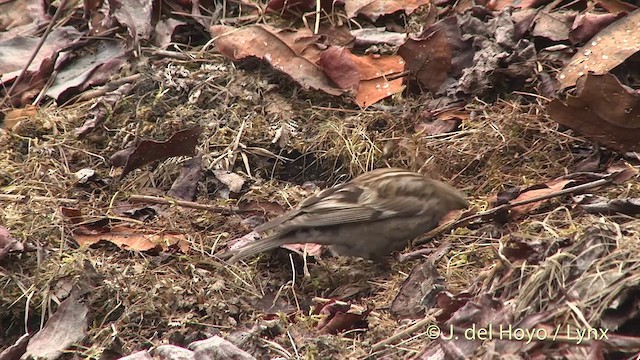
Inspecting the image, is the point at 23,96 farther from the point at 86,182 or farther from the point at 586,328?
the point at 586,328

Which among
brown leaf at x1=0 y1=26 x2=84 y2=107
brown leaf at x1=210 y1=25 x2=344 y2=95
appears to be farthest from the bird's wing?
brown leaf at x1=0 y1=26 x2=84 y2=107

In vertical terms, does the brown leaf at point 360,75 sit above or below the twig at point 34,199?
above

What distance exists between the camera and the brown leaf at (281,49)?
6.89 meters

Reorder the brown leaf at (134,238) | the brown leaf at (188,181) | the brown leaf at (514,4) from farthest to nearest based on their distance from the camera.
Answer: the brown leaf at (514,4) → the brown leaf at (188,181) → the brown leaf at (134,238)

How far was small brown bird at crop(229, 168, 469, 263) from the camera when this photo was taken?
5.63 metres

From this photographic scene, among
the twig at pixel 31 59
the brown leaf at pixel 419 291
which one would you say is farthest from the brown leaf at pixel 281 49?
the brown leaf at pixel 419 291

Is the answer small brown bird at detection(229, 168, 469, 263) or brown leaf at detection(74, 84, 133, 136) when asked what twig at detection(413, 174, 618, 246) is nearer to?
small brown bird at detection(229, 168, 469, 263)

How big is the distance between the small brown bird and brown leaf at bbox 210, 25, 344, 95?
116 centimetres

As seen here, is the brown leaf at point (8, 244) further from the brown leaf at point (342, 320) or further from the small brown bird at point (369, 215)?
the brown leaf at point (342, 320)

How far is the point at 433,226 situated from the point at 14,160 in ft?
8.89

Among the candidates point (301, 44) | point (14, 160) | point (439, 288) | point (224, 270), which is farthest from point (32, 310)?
point (301, 44)

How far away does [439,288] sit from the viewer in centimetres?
502

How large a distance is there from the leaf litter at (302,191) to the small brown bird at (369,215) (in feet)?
0.42

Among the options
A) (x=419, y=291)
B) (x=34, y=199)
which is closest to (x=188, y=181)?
(x=34, y=199)
